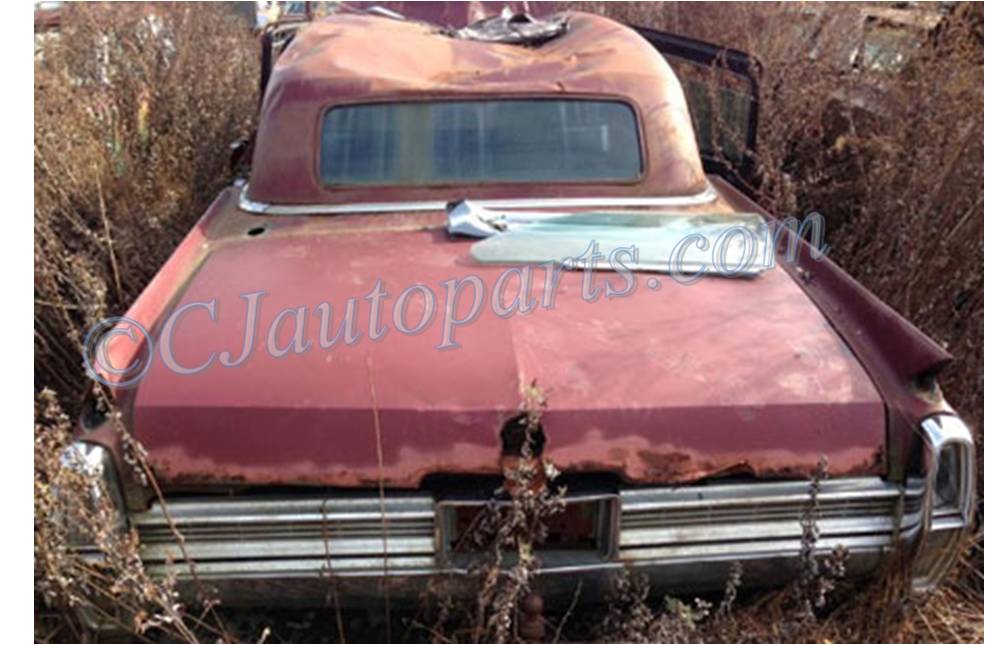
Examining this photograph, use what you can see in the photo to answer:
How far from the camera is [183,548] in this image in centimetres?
204

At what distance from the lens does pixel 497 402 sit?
2010 millimetres

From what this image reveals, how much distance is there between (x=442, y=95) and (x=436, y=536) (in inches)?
71.7

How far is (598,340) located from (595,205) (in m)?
0.97

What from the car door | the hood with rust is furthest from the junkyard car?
the car door

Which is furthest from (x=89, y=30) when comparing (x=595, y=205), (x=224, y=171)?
(x=595, y=205)

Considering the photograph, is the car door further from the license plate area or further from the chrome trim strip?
the license plate area

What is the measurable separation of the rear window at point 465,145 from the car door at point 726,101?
837 millimetres

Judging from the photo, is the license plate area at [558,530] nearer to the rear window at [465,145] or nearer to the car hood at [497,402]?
the car hood at [497,402]

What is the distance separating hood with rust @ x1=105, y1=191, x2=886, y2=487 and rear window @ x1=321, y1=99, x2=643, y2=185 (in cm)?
96

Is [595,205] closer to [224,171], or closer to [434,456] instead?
[434,456]

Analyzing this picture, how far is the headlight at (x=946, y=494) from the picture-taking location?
2.03 m

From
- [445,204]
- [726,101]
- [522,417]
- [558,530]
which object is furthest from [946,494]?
[726,101]

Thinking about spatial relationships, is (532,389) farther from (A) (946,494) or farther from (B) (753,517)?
(A) (946,494)

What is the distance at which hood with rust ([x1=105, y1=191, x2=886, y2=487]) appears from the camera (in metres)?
2.01
